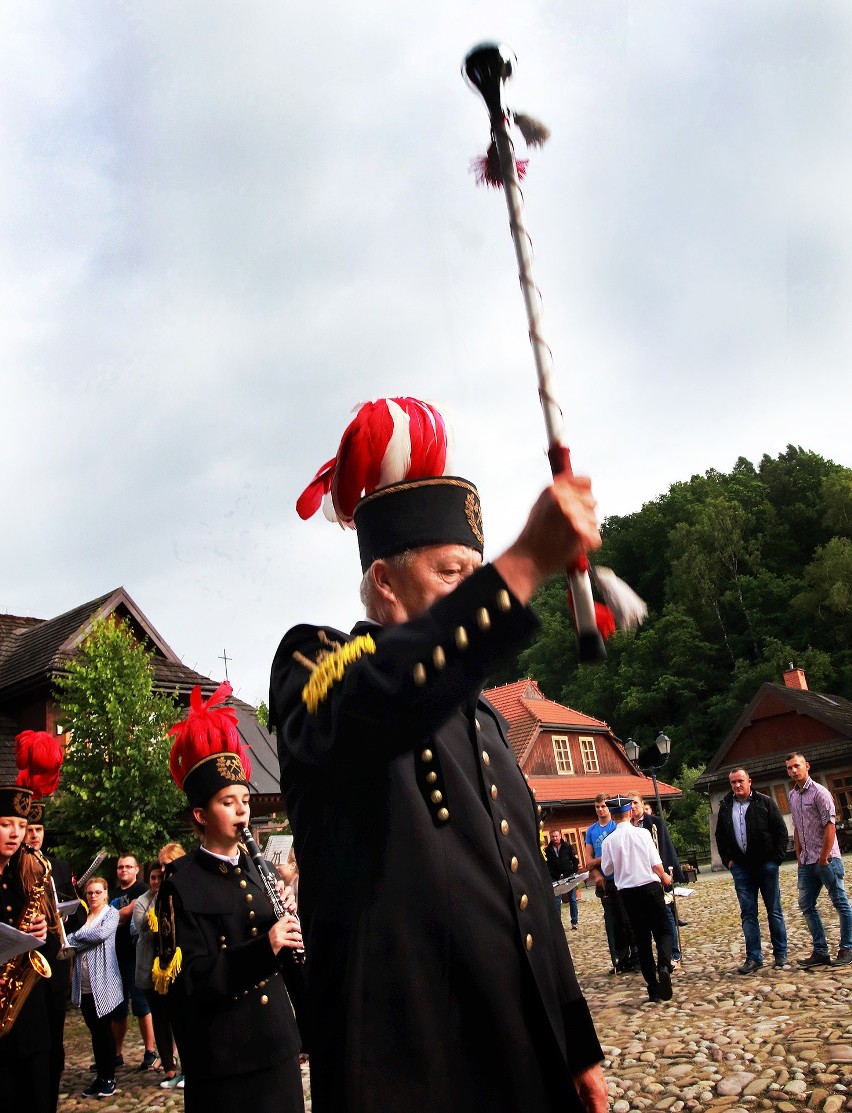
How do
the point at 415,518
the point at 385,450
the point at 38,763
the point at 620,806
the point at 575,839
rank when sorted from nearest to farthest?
the point at 415,518
the point at 385,450
the point at 38,763
the point at 620,806
the point at 575,839

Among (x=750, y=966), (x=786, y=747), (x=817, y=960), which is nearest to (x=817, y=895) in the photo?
(x=817, y=960)

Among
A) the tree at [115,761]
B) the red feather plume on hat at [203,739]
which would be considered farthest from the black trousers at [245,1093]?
the tree at [115,761]

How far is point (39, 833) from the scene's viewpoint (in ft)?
23.9

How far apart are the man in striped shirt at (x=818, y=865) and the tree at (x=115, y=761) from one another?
12618mm

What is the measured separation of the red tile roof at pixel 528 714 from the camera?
37562 millimetres

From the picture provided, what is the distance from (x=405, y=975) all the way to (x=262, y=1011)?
8.81 feet

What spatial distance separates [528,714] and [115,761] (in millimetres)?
22786

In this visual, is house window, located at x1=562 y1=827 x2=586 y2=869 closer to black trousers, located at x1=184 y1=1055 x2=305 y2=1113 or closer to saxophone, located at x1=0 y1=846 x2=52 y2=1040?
saxophone, located at x1=0 y1=846 x2=52 y2=1040

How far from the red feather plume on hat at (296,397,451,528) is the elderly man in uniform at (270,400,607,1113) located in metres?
0.20

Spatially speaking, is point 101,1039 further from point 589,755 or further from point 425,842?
point 589,755

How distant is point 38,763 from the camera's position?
7.44 metres

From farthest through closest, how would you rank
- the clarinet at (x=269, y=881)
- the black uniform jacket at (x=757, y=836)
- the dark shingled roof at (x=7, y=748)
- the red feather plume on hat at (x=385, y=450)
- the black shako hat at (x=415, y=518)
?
the dark shingled roof at (x=7, y=748) < the black uniform jacket at (x=757, y=836) < the clarinet at (x=269, y=881) < the red feather plume on hat at (x=385, y=450) < the black shako hat at (x=415, y=518)

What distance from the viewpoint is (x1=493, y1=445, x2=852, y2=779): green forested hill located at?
58000 mm

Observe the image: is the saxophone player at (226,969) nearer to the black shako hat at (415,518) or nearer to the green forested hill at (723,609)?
the black shako hat at (415,518)
